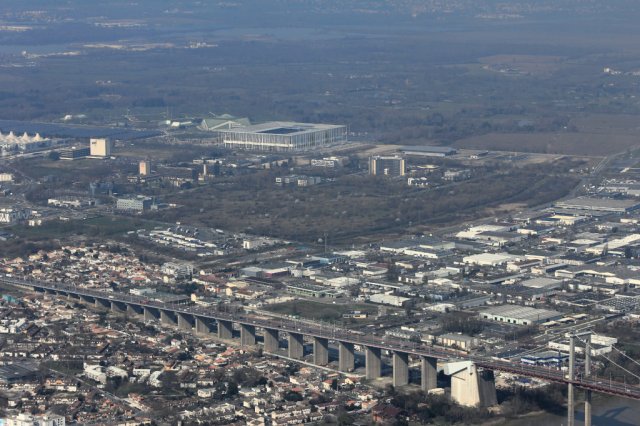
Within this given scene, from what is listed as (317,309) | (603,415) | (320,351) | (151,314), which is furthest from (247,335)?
(603,415)

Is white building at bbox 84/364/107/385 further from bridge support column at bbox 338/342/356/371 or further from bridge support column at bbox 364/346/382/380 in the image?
bridge support column at bbox 364/346/382/380

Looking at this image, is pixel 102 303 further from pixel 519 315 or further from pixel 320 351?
pixel 519 315

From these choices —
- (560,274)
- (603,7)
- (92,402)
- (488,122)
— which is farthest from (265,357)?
(603,7)

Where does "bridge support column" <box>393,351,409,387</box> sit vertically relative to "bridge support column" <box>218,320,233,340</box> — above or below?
above

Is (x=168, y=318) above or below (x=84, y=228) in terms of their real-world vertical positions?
above

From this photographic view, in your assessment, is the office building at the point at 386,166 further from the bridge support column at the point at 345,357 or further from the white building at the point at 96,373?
the white building at the point at 96,373

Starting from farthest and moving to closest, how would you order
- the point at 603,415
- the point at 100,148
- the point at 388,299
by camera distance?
the point at 100,148, the point at 388,299, the point at 603,415

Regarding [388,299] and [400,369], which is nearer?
[400,369]

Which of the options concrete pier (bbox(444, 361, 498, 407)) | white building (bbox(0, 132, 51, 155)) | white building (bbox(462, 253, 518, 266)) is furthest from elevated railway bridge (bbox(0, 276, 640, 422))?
white building (bbox(0, 132, 51, 155))
